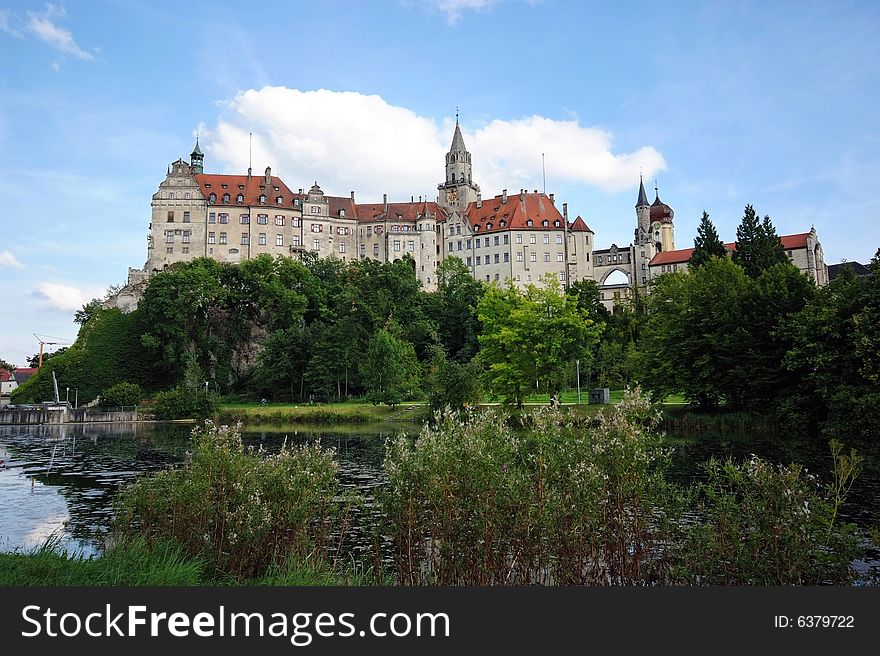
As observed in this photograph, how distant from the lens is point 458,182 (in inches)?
5182

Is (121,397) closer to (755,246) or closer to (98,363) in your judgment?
(98,363)

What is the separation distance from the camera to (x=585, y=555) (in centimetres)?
1045

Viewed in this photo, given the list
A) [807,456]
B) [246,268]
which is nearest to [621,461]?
[807,456]

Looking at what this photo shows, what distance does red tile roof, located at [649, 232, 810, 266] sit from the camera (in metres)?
106

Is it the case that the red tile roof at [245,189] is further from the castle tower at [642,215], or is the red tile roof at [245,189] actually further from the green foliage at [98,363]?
the castle tower at [642,215]

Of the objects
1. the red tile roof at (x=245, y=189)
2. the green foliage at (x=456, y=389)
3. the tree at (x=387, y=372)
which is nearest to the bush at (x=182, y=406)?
the tree at (x=387, y=372)

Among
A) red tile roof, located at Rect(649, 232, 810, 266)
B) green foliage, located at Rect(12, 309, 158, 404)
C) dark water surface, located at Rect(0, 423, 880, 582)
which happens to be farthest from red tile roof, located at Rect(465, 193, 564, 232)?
dark water surface, located at Rect(0, 423, 880, 582)

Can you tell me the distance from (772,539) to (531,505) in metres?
3.39

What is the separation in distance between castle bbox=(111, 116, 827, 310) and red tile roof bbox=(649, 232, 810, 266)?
0.20 m

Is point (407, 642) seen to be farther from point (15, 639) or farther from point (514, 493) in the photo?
point (514, 493)

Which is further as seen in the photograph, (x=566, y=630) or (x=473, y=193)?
(x=473, y=193)

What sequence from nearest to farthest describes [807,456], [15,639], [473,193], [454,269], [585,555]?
[15,639], [585,555], [807,456], [454,269], [473,193]

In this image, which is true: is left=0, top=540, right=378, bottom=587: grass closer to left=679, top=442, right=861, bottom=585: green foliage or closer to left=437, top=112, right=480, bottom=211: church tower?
left=679, top=442, right=861, bottom=585: green foliage

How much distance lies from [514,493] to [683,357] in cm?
3930
